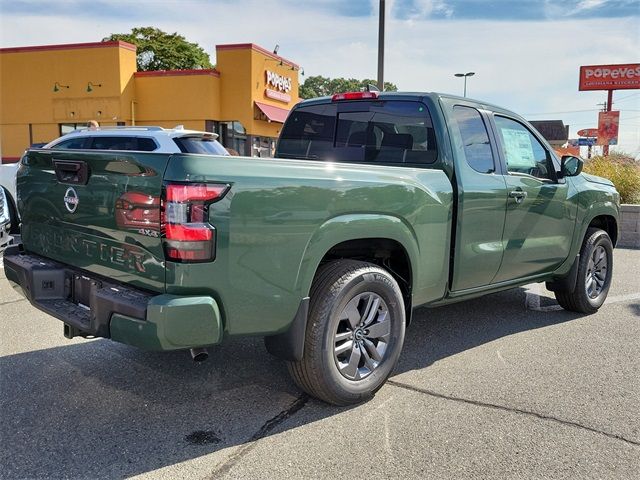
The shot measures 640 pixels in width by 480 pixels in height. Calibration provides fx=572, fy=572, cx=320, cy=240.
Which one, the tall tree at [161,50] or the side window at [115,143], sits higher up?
the tall tree at [161,50]

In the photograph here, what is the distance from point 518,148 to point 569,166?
62 centimetres

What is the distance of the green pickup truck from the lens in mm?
2695

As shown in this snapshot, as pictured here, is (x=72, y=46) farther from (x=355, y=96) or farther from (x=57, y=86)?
(x=355, y=96)

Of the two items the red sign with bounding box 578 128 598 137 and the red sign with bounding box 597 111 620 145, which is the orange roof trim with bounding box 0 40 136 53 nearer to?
the red sign with bounding box 597 111 620 145

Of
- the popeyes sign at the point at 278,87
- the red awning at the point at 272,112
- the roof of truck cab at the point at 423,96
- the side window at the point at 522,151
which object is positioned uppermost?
the popeyes sign at the point at 278,87

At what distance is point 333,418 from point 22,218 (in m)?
2.42

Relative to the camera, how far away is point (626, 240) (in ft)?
36.1

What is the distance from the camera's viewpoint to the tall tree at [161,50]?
37.7 metres

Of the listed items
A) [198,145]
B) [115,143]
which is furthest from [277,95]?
[115,143]

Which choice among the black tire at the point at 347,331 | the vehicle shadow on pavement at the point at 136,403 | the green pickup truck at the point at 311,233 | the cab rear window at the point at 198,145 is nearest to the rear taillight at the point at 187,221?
the green pickup truck at the point at 311,233

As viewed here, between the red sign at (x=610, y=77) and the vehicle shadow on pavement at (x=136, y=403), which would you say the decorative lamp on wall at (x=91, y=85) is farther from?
the red sign at (x=610, y=77)

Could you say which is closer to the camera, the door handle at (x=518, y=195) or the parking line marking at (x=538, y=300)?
the door handle at (x=518, y=195)

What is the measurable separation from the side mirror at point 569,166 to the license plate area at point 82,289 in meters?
3.98

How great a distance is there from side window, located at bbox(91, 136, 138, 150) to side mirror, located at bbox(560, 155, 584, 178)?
23.1 feet
